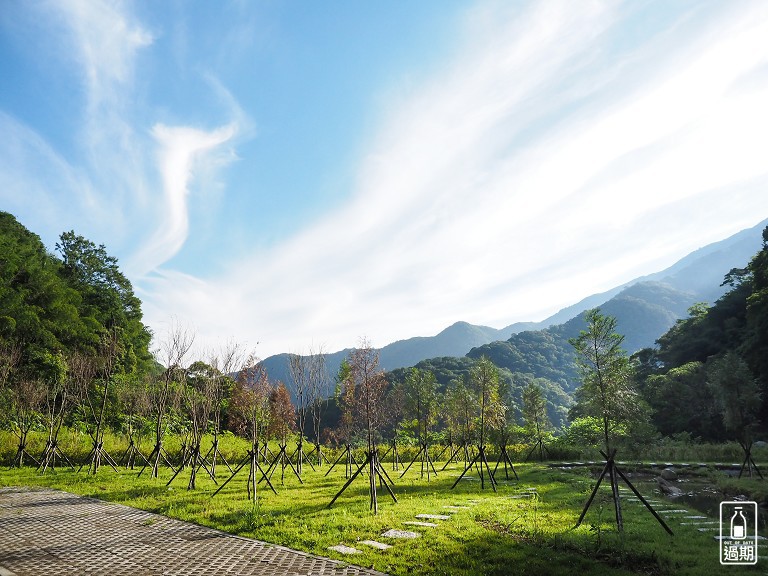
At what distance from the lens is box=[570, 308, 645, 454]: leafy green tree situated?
83.7ft

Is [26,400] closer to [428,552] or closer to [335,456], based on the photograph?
[335,456]

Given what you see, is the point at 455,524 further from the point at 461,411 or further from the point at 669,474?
the point at 461,411

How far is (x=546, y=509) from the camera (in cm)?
1263

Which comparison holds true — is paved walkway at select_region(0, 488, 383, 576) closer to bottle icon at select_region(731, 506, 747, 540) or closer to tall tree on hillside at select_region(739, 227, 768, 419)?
bottle icon at select_region(731, 506, 747, 540)

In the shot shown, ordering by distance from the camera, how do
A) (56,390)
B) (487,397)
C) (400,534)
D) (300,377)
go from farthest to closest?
(487,397), (300,377), (56,390), (400,534)

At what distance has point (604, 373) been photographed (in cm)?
2589

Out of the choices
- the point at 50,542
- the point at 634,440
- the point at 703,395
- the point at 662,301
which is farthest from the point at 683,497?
the point at 662,301

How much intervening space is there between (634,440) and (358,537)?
3090 cm

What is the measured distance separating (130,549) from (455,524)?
22.8ft

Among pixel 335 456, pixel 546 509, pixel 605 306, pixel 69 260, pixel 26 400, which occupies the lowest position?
pixel 335 456

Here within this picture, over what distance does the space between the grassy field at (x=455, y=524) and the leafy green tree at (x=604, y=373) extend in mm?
8447

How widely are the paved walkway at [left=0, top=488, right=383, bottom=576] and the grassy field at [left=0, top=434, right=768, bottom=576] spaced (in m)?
0.60

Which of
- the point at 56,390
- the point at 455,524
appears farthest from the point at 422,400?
the point at 455,524

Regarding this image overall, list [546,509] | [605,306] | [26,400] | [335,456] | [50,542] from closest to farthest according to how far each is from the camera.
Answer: [50,542], [546,509], [26,400], [335,456], [605,306]
